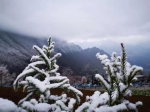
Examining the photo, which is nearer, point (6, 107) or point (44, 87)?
point (6, 107)

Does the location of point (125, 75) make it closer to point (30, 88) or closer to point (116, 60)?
point (116, 60)

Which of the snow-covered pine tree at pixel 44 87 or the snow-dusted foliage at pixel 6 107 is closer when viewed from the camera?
the snow-dusted foliage at pixel 6 107

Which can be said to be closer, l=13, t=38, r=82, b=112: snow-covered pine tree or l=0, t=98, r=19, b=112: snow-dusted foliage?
l=0, t=98, r=19, b=112: snow-dusted foliage

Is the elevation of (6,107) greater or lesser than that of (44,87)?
lesser

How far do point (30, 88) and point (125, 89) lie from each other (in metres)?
1.37

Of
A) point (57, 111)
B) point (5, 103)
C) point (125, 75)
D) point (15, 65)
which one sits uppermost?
point (15, 65)

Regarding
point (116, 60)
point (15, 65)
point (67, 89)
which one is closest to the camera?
point (116, 60)

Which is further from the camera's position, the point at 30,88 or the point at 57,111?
the point at 30,88

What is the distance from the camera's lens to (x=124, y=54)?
5.51 ft

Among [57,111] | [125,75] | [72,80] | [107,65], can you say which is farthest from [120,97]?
[72,80]

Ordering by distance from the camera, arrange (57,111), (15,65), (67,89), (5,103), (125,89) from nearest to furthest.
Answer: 1. (5,103)
2. (57,111)
3. (125,89)
4. (67,89)
5. (15,65)

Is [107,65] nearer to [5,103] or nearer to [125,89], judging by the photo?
[125,89]

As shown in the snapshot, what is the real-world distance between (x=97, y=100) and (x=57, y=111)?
56 cm

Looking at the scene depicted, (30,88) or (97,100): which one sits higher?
(30,88)
